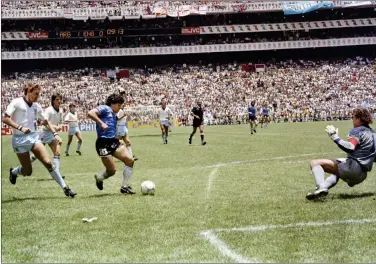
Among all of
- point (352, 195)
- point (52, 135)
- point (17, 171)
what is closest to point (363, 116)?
point (352, 195)

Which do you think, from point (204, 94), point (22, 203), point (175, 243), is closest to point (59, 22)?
point (204, 94)

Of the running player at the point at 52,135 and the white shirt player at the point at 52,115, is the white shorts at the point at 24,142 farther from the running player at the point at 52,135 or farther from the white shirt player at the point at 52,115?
the white shirt player at the point at 52,115

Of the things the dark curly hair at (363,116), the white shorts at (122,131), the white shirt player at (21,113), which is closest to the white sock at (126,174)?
the white shirt player at (21,113)

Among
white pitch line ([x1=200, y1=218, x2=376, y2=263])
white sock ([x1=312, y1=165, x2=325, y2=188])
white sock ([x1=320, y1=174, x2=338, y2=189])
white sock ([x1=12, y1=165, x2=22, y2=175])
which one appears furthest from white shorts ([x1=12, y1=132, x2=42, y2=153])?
white sock ([x1=320, y1=174, x2=338, y2=189])

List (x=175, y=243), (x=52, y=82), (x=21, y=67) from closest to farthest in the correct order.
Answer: (x=175, y=243) → (x=52, y=82) → (x=21, y=67)

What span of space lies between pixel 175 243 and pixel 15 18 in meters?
57.9

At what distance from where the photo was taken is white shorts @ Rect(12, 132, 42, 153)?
30.0ft

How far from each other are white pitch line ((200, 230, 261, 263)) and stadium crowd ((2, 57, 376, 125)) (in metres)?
28.3

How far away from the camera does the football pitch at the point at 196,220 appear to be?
17.1 ft

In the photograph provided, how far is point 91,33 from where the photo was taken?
61531 mm

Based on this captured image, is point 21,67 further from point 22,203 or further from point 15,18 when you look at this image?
point 22,203

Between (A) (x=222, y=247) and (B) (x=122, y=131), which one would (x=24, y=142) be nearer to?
(A) (x=222, y=247)

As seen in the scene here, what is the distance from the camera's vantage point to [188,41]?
65.2m

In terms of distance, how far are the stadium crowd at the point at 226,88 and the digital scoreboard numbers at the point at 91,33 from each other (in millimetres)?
4090
